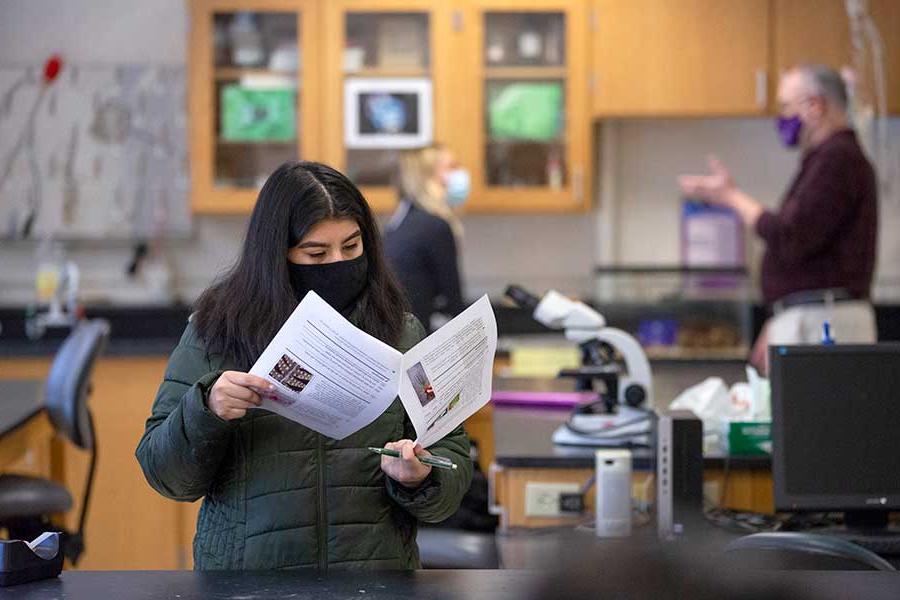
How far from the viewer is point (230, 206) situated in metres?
5.59

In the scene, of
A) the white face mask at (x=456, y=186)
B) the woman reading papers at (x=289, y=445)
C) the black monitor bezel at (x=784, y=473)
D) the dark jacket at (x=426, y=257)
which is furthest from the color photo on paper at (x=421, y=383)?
the white face mask at (x=456, y=186)

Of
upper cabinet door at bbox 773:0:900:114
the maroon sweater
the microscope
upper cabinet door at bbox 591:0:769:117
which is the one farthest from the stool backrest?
upper cabinet door at bbox 773:0:900:114

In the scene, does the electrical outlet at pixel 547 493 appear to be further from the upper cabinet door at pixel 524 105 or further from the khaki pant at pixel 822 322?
the upper cabinet door at pixel 524 105

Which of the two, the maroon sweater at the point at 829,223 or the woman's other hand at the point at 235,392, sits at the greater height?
the maroon sweater at the point at 829,223

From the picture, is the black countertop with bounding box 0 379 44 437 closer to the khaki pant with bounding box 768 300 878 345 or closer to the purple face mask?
the khaki pant with bounding box 768 300 878 345

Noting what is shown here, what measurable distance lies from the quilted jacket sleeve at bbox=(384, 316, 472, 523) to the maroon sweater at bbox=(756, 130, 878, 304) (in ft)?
7.84

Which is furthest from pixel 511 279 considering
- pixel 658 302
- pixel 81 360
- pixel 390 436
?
pixel 390 436

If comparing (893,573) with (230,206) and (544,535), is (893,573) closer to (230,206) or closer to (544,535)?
(544,535)

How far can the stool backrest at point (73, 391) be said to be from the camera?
3854mm

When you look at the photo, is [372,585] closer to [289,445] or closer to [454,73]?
[289,445]

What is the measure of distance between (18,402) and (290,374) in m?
2.41

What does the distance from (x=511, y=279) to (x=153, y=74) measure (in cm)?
169

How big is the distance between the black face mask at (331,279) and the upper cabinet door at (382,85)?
3541 millimetres

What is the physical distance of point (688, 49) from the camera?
5605mm
